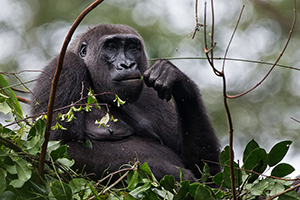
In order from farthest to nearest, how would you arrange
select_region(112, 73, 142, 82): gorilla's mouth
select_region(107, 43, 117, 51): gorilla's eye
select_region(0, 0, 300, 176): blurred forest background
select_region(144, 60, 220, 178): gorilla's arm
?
select_region(0, 0, 300, 176): blurred forest background
select_region(107, 43, 117, 51): gorilla's eye
select_region(144, 60, 220, 178): gorilla's arm
select_region(112, 73, 142, 82): gorilla's mouth

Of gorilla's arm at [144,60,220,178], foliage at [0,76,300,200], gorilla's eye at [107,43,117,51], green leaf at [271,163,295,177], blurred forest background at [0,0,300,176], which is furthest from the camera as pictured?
blurred forest background at [0,0,300,176]

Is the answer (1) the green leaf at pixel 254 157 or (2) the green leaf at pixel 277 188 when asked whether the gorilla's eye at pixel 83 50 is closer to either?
(1) the green leaf at pixel 254 157

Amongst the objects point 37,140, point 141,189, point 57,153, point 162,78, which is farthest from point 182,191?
point 162,78

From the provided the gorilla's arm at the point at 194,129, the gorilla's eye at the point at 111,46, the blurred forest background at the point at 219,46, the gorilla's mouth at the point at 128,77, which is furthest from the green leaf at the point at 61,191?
the blurred forest background at the point at 219,46

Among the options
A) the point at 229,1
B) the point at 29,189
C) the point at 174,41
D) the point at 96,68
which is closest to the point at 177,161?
the point at 96,68

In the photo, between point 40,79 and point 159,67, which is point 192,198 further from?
point 40,79

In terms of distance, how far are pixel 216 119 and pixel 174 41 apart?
2.49 m

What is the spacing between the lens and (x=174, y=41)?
10.2 m

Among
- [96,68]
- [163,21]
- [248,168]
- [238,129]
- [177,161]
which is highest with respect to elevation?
[163,21]

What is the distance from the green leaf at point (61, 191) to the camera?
1.89 metres

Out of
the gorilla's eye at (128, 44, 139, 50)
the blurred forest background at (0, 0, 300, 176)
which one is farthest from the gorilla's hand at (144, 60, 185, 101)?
the blurred forest background at (0, 0, 300, 176)

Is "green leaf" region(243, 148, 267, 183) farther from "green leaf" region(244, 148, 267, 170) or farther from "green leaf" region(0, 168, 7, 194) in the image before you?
"green leaf" region(0, 168, 7, 194)

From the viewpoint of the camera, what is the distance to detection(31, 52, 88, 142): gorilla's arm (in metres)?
3.06

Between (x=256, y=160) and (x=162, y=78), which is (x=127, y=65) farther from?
(x=256, y=160)
